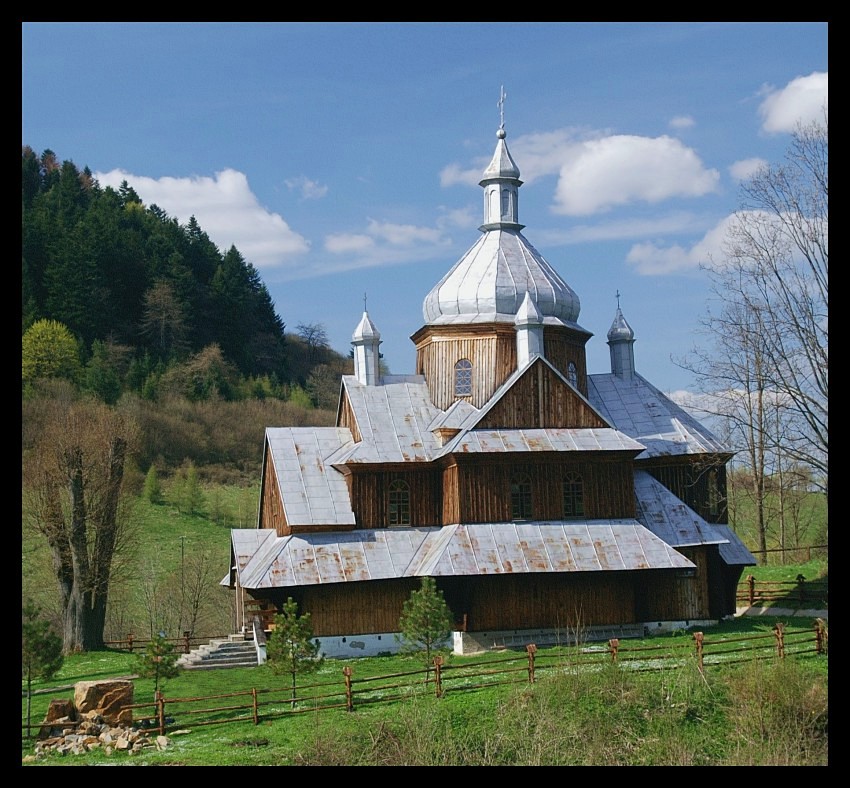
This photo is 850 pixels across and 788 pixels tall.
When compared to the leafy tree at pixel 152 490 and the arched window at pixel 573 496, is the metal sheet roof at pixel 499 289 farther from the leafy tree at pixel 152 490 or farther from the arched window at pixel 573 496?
the leafy tree at pixel 152 490

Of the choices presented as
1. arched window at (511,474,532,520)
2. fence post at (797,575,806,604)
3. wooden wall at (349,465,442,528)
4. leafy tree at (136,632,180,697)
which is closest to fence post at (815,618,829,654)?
fence post at (797,575,806,604)

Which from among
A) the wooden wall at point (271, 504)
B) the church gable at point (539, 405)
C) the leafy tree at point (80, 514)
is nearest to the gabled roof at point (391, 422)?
the wooden wall at point (271, 504)

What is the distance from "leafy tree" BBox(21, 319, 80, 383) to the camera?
196 ft

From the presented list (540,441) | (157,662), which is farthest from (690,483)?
(157,662)

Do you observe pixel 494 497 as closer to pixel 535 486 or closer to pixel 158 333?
pixel 535 486

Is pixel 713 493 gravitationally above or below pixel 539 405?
below

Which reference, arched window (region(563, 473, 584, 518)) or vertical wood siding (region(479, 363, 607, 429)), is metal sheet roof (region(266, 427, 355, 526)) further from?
arched window (region(563, 473, 584, 518))

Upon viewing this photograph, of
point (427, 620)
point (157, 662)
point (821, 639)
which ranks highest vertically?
point (427, 620)

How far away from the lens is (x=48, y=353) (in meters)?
60.9

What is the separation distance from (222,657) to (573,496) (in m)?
9.76

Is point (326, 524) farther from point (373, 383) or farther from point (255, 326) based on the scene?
point (255, 326)

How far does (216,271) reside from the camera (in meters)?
76.6
